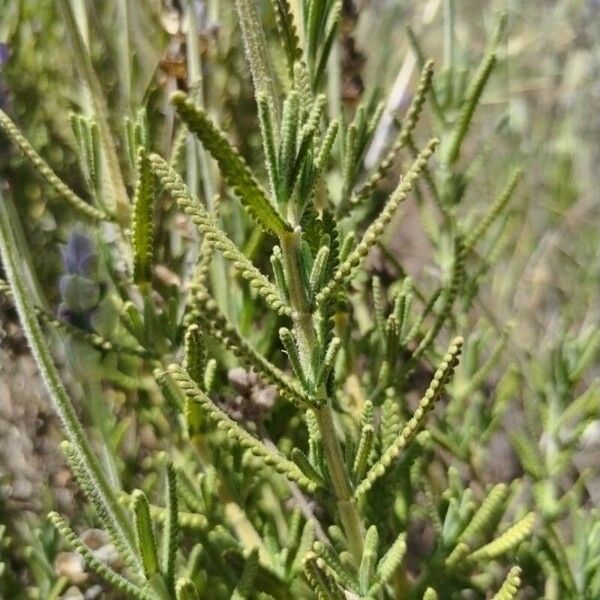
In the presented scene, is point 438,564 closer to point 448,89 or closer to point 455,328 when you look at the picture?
point 455,328

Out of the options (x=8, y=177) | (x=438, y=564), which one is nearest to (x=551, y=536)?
(x=438, y=564)

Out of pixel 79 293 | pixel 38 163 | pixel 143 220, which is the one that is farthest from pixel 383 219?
pixel 79 293

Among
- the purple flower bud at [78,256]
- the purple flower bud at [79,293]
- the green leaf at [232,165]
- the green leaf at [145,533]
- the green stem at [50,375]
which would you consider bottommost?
the green leaf at [145,533]

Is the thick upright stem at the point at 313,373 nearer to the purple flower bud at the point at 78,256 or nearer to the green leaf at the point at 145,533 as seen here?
the green leaf at the point at 145,533

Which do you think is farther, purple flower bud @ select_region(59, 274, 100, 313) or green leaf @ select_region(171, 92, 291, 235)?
purple flower bud @ select_region(59, 274, 100, 313)

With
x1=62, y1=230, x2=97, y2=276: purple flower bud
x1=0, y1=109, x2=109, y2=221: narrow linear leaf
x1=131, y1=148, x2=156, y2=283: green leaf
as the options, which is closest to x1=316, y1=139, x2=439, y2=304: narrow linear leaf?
x1=131, y1=148, x2=156, y2=283: green leaf

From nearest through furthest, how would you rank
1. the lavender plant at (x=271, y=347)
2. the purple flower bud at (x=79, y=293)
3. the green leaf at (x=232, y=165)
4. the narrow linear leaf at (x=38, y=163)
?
the green leaf at (x=232, y=165)
the lavender plant at (x=271, y=347)
the narrow linear leaf at (x=38, y=163)
the purple flower bud at (x=79, y=293)

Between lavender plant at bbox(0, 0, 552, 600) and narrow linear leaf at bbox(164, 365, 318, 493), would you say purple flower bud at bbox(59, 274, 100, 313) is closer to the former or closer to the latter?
lavender plant at bbox(0, 0, 552, 600)

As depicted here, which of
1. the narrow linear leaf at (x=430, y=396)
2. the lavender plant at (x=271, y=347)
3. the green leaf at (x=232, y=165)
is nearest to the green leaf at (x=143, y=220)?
the lavender plant at (x=271, y=347)
